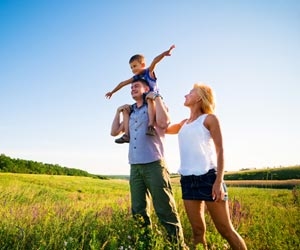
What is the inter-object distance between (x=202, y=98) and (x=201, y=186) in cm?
105

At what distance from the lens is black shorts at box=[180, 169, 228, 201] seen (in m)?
3.40

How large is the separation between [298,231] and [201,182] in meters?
2.30

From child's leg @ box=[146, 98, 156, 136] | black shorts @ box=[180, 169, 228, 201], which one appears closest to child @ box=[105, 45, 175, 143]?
child's leg @ box=[146, 98, 156, 136]

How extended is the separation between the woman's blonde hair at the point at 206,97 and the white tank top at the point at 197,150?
0.14 m

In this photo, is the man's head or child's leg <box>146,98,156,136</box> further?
the man's head

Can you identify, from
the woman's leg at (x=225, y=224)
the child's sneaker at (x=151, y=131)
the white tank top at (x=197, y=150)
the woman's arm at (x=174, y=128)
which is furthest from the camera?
the woman's arm at (x=174, y=128)

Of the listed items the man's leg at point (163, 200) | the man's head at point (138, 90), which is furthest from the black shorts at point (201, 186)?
the man's head at point (138, 90)

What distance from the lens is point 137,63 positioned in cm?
527

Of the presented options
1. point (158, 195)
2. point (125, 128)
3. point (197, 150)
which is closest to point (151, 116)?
point (125, 128)

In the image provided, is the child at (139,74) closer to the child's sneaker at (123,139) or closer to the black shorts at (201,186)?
the child's sneaker at (123,139)

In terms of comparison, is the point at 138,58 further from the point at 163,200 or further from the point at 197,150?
the point at 163,200

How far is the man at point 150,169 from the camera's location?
3801 mm

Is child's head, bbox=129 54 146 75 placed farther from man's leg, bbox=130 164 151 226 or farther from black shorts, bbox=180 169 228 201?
black shorts, bbox=180 169 228 201

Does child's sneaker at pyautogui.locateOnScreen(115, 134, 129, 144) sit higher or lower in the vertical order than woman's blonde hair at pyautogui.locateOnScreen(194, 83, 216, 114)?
lower
